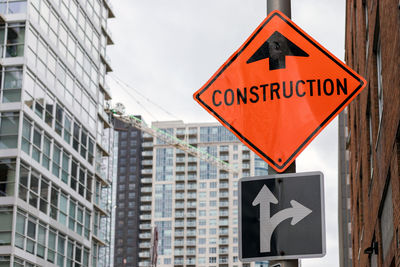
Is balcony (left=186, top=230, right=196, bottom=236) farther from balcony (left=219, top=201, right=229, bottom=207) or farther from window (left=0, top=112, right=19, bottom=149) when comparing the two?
window (left=0, top=112, right=19, bottom=149)

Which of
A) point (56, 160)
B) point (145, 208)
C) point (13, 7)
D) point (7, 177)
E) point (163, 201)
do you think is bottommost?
point (7, 177)

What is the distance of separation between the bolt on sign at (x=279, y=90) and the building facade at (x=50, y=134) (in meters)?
35.7

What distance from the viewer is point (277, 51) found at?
18.4 ft

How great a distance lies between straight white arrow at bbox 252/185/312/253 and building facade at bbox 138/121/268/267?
16708cm

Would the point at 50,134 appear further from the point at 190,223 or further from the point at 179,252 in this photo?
the point at 190,223

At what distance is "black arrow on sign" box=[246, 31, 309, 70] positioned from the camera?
5555 millimetres

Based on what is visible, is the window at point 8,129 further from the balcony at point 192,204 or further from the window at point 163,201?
the window at point 163,201

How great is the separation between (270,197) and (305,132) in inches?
21.3

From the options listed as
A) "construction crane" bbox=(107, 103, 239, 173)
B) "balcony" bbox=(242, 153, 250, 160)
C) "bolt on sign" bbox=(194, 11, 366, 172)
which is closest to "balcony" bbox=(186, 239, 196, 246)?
"construction crane" bbox=(107, 103, 239, 173)

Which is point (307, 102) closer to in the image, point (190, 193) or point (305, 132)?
point (305, 132)

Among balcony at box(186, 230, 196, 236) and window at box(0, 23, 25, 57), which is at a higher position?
window at box(0, 23, 25, 57)

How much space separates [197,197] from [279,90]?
176 meters

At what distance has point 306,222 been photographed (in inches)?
197

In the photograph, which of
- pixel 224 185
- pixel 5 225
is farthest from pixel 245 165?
pixel 5 225
